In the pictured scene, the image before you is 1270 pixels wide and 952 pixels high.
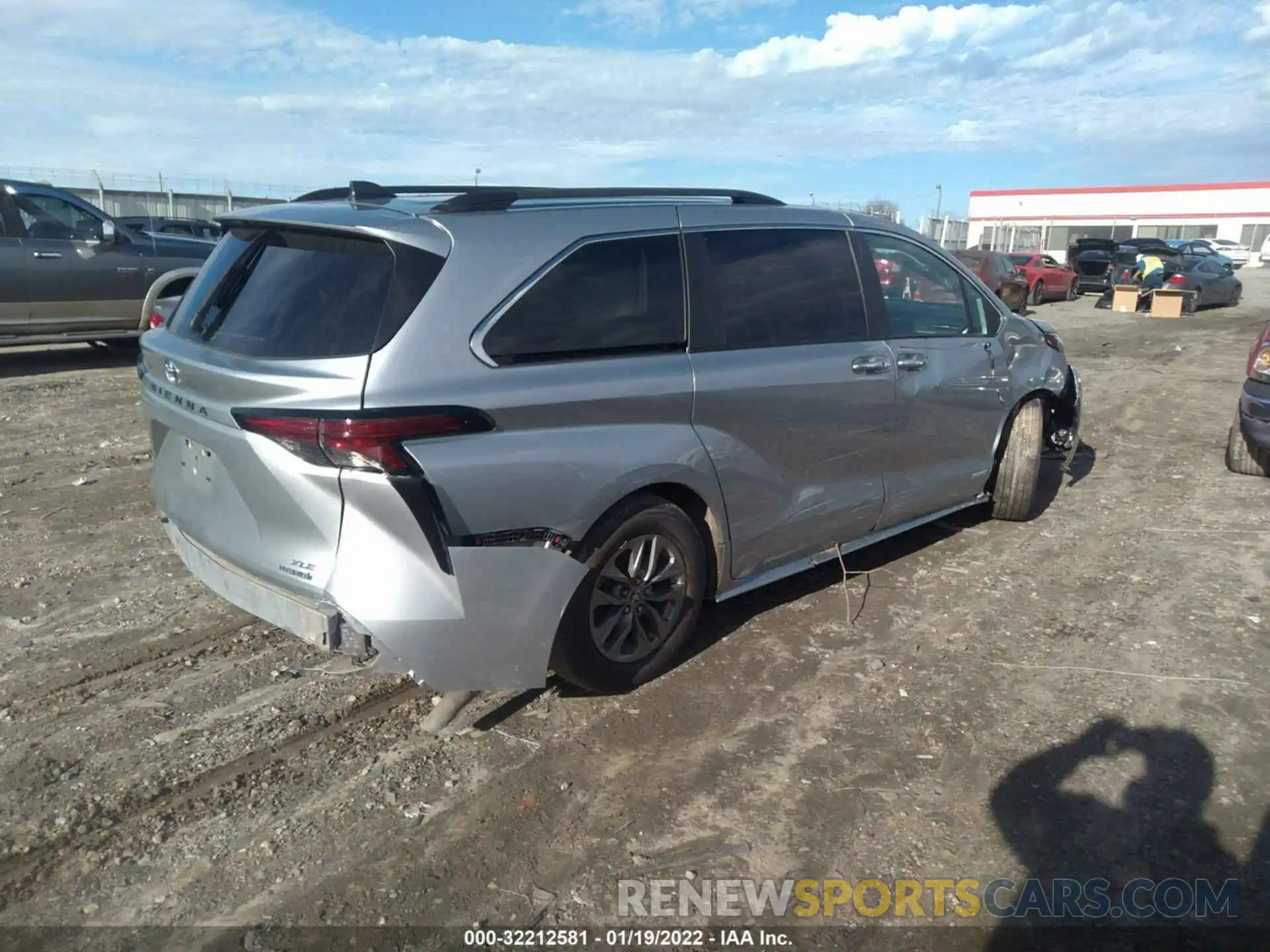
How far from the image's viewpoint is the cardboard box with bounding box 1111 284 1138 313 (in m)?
23.0

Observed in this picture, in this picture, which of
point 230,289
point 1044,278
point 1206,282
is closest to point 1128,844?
point 230,289

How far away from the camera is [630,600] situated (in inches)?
145

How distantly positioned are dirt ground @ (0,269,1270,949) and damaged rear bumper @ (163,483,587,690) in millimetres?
404

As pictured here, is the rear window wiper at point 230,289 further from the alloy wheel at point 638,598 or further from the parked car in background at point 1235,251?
the parked car in background at point 1235,251

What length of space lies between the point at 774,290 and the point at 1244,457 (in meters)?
5.00

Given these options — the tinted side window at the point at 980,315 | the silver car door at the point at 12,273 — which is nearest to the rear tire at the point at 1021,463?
the tinted side window at the point at 980,315

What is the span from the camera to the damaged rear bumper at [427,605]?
9.82 feet

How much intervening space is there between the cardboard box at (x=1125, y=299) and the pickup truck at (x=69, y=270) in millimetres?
20599

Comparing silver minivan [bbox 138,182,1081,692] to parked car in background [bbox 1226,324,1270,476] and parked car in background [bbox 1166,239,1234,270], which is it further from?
parked car in background [bbox 1166,239,1234,270]

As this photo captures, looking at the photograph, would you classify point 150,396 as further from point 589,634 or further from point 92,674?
point 589,634

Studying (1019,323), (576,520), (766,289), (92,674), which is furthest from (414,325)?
(1019,323)

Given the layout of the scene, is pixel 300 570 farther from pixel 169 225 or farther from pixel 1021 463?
pixel 169 225

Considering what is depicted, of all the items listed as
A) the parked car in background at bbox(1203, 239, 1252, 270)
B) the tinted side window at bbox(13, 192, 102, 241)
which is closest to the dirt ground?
the tinted side window at bbox(13, 192, 102, 241)

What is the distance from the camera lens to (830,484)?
14.7 feet
